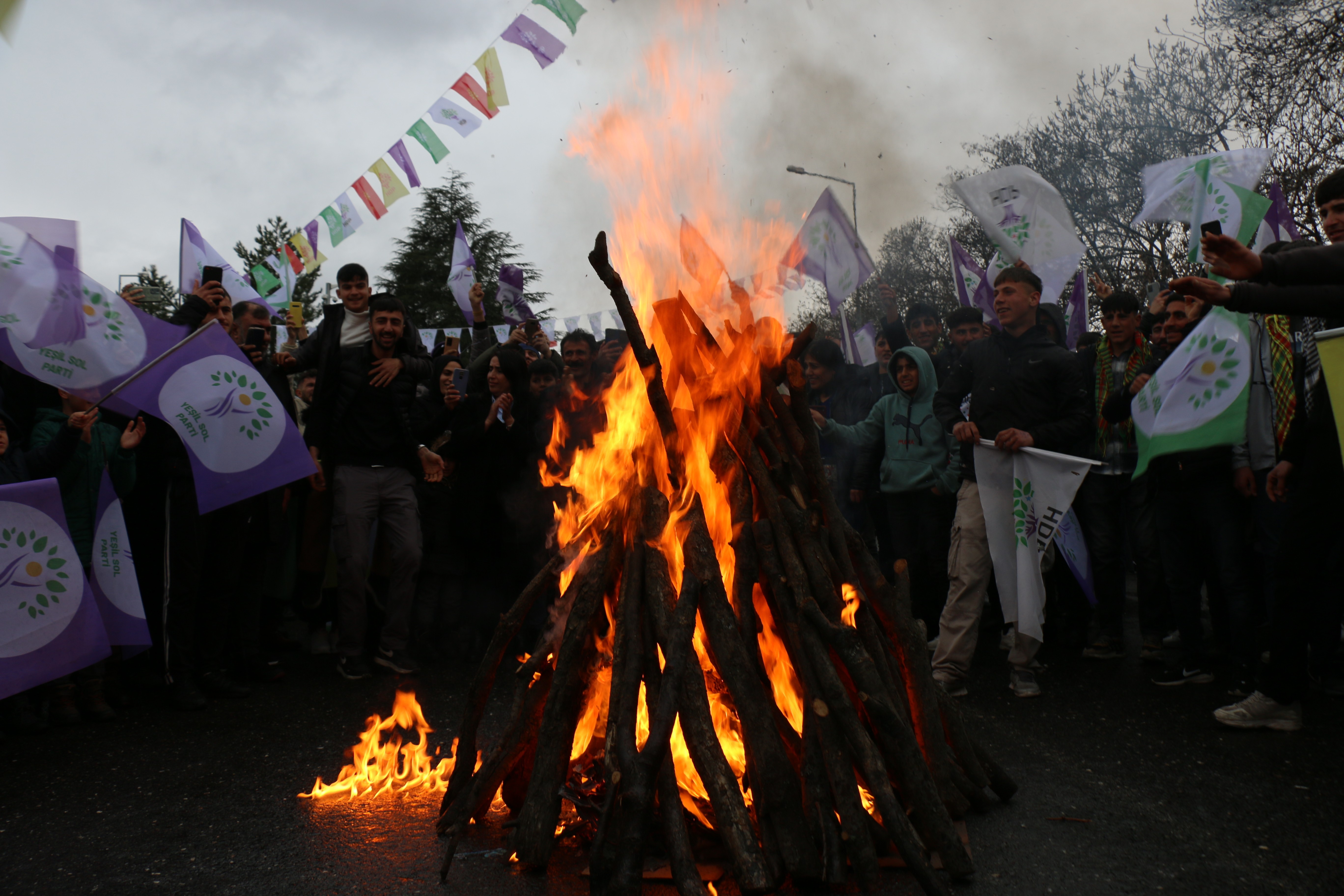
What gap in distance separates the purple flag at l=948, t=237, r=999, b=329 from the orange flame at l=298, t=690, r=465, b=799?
7339 mm

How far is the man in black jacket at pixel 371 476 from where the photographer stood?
231 inches

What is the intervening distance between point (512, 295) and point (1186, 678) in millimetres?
7603

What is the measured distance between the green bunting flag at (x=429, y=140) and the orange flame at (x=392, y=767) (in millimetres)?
6142

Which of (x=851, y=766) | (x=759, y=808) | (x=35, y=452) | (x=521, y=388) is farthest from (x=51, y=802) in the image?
(x=521, y=388)

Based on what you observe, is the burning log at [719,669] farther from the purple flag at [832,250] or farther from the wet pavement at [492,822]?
the purple flag at [832,250]

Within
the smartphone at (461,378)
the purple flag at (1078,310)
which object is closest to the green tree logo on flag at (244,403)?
the smartphone at (461,378)

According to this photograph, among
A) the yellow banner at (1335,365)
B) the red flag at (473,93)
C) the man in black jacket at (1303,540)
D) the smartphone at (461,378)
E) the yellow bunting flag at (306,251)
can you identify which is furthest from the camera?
the yellow bunting flag at (306,251)

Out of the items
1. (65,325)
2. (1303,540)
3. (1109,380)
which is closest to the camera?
(1303,540)

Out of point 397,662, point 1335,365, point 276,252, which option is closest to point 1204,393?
point 1335,365

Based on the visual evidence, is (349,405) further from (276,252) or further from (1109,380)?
(276,252)

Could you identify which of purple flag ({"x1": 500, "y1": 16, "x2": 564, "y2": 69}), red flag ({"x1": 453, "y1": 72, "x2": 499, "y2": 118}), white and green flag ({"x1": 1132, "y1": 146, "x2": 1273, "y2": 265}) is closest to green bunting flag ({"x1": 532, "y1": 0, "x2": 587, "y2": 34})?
purple flag ({"x1": 500, "y1": 16, "x2": 564, "y2": 69})

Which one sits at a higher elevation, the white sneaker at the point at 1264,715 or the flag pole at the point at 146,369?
the flag pole at the point at 146,369

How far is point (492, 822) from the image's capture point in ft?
10.9

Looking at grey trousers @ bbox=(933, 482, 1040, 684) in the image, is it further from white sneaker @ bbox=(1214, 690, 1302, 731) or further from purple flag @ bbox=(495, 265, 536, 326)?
purple flag @ bbox=(495, 265, 536, 326)
